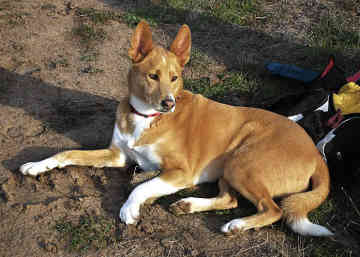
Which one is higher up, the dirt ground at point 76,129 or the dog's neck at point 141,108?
the dog's neck at point 141,108

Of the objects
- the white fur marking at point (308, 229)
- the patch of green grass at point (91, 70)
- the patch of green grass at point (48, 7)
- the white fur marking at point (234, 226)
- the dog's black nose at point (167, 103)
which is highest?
the dog's black nose at point (167, 103)

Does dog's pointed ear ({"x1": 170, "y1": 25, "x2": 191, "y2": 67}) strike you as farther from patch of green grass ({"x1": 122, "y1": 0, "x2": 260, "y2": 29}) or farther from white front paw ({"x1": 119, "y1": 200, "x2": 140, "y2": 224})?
patch of green grass ({"x1": 122, "y1": 0, "x2": 260, "y2": 29})

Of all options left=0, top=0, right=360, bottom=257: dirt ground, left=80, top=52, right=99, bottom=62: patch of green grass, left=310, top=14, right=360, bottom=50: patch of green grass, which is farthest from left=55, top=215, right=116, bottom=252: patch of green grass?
left=310, top=14, right=360, bottom=50: patch of green grass

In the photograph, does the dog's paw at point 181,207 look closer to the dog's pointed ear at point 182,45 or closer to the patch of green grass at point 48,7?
the dog's pointed ear at point 182,45

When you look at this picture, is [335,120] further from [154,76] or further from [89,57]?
[89,57]

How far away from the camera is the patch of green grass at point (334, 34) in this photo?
6.20m

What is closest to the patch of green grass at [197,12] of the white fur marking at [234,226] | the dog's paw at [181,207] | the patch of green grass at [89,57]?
the patch of green grass at [89,57]

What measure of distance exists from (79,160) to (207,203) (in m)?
1.36

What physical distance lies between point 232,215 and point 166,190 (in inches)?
25.6

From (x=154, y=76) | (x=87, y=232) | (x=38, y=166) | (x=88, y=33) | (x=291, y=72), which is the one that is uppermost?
(x=154, y=76)

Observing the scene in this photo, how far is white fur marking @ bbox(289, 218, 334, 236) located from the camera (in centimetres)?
303

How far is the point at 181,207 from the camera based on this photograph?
333cm

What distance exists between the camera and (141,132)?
3.68m

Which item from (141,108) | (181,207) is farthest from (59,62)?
(181,207)
